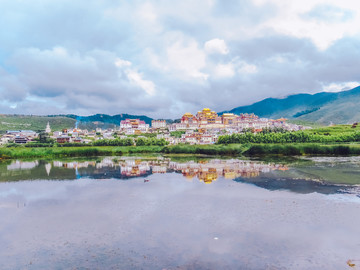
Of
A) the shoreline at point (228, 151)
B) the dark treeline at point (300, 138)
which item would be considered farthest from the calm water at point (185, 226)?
the dark treeline at point (300, 138)

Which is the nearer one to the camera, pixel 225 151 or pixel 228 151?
pixel 228 151

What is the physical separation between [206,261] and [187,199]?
30.5ft

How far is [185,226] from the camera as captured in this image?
1388cm

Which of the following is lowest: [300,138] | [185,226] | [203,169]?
[185,226]

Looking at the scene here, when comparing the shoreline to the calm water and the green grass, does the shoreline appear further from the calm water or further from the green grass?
the calm water

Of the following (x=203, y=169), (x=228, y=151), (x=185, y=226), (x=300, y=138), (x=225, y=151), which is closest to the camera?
(x=185, y=226)

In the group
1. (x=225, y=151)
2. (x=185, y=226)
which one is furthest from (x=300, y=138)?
(x=185, y=226)

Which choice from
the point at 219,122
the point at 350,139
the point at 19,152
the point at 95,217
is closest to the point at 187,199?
the point at 95,217

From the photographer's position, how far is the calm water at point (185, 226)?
34.4ft

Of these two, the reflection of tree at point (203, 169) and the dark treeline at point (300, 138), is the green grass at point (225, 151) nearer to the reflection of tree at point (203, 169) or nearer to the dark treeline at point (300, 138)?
the dark treeline at point (300, 138)

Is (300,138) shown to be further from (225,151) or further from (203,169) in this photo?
(203,169)

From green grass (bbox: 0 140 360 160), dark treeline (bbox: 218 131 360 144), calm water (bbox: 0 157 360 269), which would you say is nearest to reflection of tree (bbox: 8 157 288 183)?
calm water (bbox: 0 157 360 269)

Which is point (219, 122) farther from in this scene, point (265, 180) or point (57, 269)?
point (57, 269)

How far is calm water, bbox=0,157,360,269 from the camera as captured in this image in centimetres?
1050
